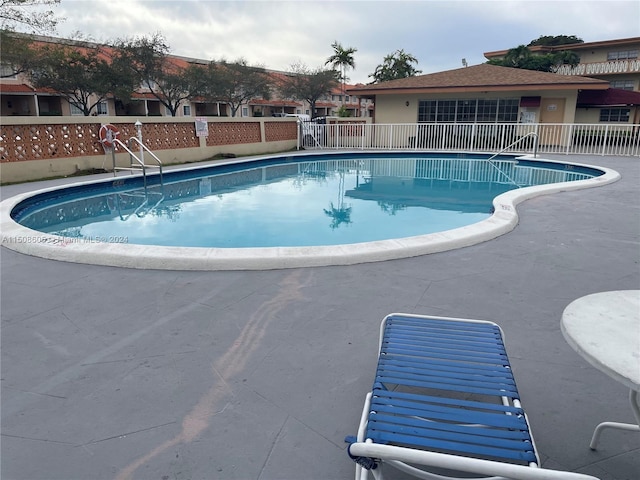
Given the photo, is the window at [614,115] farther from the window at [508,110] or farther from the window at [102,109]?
the window at [102,109]

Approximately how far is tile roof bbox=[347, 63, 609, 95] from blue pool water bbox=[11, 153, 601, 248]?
15.6ft

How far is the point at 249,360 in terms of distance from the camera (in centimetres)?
270

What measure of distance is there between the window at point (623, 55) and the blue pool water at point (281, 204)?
93.2 ft

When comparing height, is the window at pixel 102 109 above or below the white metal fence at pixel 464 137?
above

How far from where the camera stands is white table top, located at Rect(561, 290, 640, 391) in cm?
152

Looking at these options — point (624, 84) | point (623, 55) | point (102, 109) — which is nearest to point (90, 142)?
point (102, 109)

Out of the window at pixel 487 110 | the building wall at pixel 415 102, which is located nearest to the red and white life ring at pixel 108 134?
the building wall at pixel 415 102

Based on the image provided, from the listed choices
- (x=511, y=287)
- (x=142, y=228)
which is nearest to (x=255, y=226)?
(x=142, y=228)

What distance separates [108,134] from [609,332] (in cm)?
1255

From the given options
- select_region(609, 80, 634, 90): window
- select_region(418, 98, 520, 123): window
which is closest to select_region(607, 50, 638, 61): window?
select_region(609, 80, 634, 90): window

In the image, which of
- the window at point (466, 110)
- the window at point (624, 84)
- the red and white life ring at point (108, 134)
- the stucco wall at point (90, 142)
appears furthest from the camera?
the window at point (624, 84)

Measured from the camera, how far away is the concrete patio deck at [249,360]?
1.94 meters

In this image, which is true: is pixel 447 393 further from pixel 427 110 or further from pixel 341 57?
pixel 341 57

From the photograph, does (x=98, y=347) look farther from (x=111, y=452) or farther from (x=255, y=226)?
(x=255, y=226)
